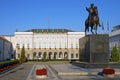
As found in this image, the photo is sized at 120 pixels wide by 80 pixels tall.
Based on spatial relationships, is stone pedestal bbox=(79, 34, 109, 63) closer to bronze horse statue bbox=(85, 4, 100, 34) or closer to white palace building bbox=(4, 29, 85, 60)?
bronze horse statue bbox=(85, 4, 100, 34)

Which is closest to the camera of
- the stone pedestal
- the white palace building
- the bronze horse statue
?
the stone pedestal

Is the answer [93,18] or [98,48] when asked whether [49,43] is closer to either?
[93,18]

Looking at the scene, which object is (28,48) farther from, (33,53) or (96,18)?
(96,18)

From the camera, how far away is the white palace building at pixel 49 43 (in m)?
123

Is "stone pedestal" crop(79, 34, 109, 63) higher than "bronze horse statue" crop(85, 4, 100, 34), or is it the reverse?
"bronze horse statue" crop(85, 4, 100, 34)

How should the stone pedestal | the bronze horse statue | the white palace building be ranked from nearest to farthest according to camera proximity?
the stone pedestal < the bronze horse statue < the white palace building

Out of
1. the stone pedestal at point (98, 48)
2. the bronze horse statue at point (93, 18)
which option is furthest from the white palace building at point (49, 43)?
the stone pedestal at point (98, 48)

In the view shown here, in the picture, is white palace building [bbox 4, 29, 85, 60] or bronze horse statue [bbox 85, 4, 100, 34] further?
white palace building [bbox 4, 29, 85, 60]

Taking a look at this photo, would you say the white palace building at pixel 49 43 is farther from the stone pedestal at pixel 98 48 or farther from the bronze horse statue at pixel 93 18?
the stone pedestal at pixel 98 48

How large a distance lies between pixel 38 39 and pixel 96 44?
92963mm

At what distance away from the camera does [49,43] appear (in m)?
124

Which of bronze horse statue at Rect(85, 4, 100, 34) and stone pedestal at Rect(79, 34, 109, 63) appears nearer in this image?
stone pedestal at Rect(79, 34, 109, 63)

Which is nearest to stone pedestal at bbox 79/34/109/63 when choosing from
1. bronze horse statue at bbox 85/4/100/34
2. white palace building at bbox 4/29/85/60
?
bronze horse statue at bbox 85/4/100/34

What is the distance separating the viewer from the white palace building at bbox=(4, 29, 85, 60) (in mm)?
122688
